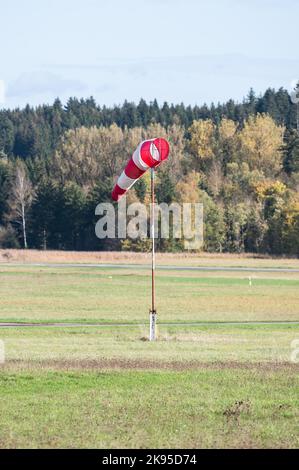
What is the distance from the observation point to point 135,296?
55.4 metres

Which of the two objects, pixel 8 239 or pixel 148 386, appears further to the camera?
pixel 8 239

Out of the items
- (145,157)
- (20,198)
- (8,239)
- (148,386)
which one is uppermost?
(20,198)

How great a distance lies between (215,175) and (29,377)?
373 ft

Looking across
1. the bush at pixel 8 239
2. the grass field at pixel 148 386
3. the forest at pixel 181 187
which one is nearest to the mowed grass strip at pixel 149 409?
the grass field at pixel 148 386

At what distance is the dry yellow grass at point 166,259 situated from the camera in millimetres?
86312

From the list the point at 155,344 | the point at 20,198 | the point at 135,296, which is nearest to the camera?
the point at 155,344

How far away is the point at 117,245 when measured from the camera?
11362 cm

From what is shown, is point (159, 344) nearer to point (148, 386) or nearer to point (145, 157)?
point (145, 157)

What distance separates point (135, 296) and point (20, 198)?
75.9 m

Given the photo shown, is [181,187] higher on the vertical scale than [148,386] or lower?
higher

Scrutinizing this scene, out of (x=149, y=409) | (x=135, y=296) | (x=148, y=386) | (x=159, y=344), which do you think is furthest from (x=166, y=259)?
(x=149, y=409)

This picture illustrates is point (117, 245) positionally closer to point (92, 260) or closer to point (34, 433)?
point (92, 260)

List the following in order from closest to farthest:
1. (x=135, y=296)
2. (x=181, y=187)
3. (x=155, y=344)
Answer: (x=155, y=344), (x=135, y=296), (x=181, y=187)

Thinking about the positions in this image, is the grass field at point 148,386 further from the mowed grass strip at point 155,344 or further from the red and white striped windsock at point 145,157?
the red and white striped windsock at point 145,157
